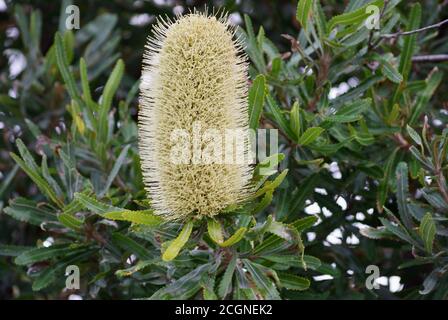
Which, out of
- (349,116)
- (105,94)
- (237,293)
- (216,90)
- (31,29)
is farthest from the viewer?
(31,29)

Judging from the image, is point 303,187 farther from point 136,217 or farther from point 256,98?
point 136,217

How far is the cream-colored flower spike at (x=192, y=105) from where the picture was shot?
212 centimetres

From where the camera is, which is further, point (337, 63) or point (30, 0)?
point (30, 0)

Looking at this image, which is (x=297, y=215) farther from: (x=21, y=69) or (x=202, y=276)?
(x=21, y=69)

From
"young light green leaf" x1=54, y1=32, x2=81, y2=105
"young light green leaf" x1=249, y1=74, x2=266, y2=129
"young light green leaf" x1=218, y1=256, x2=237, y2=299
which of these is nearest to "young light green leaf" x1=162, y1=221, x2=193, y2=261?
"young light green leaf" x1=218, y1=256, x2=237, y2=299

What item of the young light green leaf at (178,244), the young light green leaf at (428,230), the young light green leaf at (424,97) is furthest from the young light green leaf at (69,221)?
the young light green leaf at (424,97)

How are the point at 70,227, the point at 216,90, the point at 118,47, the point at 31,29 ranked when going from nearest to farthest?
1. the point at 216,90
2. the point at 70,227
3. the point at 31,29
4. the point at 118,47

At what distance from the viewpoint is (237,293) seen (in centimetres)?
231

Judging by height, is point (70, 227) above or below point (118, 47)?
below

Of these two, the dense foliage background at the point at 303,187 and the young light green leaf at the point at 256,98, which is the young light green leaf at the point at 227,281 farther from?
the young light green leaf at the point at 256,98

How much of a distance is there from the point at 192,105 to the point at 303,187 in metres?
0.81
